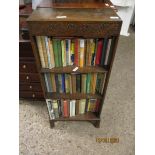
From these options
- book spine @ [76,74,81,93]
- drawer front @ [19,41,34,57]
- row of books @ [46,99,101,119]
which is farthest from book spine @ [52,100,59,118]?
drawer front @ [19,41,34,57]

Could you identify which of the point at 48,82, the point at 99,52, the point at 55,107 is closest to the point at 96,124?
the point at 55,107

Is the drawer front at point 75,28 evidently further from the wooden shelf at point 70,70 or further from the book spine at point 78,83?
the book spine at point 78,83

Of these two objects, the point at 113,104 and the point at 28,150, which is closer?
the point at 28,150

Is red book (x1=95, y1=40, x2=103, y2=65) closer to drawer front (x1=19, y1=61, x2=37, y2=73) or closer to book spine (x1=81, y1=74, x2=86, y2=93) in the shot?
book spine (x1=81, y1=74, x2=86, y2=93)

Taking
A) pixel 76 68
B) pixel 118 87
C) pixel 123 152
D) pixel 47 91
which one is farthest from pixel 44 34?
pixel 118 87

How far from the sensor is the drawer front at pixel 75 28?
83cm

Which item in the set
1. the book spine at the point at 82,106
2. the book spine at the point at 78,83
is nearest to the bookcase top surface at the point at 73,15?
the book spine at the point at 78,83

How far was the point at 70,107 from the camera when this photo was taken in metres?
1.38

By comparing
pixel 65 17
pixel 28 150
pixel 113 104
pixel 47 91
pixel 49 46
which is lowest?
pixel 28 150

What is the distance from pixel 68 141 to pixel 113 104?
0.65m

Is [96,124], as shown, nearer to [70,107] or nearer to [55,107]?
[70,107]

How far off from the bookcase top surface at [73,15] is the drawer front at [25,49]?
0.33 m

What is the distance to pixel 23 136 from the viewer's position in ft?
4.78

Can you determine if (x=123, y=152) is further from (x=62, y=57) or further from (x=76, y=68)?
(x=62, y=57)
